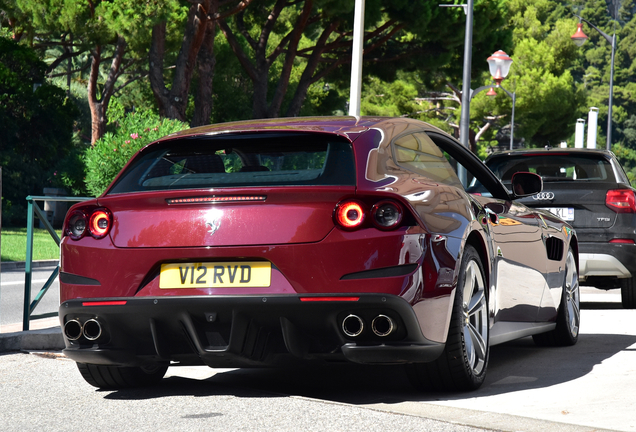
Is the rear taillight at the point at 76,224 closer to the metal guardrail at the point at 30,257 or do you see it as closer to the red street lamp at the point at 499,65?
the metal guardrail at the point at 30,257

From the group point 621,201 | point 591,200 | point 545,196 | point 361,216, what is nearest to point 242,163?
point 361,216

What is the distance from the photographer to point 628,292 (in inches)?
379

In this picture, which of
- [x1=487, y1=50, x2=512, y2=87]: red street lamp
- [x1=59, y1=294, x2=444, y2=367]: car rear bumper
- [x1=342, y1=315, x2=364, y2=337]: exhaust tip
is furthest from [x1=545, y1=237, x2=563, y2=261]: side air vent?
[x1=487, y1=50, x2=512, y2=87]: red street lamp

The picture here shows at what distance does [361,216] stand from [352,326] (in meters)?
0.49

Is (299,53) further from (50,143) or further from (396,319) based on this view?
(396,319)

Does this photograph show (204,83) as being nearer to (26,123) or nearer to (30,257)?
(26,123)

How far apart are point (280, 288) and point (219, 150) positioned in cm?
93

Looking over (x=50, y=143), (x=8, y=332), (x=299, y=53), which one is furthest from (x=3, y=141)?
(x=8, y=332)

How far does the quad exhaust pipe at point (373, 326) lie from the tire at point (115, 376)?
52.4 inches

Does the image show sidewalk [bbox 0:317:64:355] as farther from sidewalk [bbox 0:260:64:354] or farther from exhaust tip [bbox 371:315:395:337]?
exhaust tip [bbox 371:315:395:337]

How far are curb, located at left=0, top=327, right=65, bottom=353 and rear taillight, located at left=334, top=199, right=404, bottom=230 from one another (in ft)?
10.6

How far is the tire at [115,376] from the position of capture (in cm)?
509

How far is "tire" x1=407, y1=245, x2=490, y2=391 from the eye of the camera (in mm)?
4652

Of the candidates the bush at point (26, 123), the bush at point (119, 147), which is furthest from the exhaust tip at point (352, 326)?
the bush at point (26, 123)
